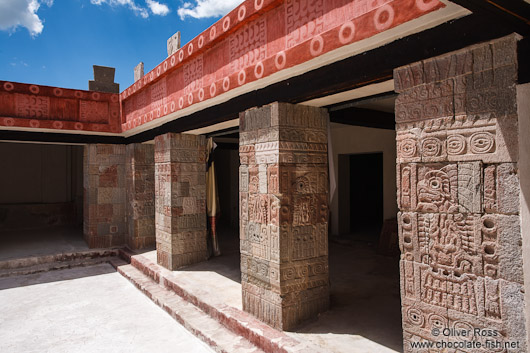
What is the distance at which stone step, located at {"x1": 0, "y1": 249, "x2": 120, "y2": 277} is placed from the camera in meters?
6.15

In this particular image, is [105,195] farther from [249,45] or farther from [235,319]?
[249,45]

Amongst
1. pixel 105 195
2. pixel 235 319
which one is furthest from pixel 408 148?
pixel 105 195

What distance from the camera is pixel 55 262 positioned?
6.54 m

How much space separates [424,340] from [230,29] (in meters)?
3.09

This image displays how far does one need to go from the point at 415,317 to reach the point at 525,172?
106cm

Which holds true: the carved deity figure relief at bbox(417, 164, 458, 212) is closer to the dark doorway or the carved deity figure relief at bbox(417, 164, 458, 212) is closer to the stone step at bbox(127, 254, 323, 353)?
the stone step at bbox(127, 254, 323, 353)

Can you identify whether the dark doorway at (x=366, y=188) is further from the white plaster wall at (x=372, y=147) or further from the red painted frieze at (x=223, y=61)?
the red painted frieze at (x=223, y=61)

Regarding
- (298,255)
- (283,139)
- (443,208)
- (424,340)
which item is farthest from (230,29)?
(424,340)

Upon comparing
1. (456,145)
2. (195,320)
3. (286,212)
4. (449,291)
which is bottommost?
(195,320)

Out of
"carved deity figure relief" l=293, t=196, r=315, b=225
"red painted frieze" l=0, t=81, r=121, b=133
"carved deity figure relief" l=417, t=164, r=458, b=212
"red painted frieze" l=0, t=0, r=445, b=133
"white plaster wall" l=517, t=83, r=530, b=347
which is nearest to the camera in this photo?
"white plaster wall" l=517, t=83, r=530, b=347

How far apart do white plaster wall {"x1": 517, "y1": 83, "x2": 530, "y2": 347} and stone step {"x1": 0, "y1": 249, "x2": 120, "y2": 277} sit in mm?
6899

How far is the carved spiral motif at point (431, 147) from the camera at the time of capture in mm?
1936

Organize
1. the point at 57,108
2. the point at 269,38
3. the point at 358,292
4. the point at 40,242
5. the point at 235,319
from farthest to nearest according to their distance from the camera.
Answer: the point at 40,242, the point at 57,108, the point at 358,292, the point at 235,319, the point at 269,38

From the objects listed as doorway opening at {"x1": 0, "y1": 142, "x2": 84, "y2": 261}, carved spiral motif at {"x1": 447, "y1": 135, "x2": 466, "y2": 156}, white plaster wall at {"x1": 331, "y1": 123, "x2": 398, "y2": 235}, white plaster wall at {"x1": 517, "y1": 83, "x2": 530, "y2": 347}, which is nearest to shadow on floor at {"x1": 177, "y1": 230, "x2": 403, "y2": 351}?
white plaster wall at {"x1": 331, "y1": 123, "x2": 398, "y2": 235}
